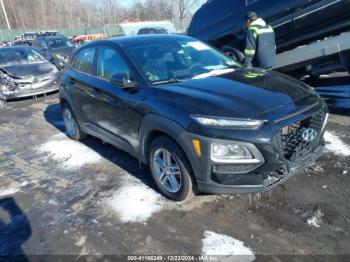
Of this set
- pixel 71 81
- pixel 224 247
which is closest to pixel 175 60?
pixel 71 81

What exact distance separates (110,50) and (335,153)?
10.6 feet

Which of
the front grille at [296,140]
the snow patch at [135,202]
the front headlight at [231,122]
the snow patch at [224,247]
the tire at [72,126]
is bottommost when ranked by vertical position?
the snow patch at [224,247]

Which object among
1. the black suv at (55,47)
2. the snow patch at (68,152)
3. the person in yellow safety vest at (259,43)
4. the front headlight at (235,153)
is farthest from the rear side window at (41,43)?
the front headlight at (235,153)

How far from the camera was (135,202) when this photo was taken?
155 inches

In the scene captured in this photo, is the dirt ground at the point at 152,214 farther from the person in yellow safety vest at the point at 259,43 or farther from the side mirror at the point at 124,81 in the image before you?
the person in yellow safety vest at the point at 259,43

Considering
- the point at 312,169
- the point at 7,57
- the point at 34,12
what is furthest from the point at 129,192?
the point at 34,12

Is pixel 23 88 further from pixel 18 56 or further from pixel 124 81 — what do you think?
pixel 124 81

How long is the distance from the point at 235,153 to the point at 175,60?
168 centimetres

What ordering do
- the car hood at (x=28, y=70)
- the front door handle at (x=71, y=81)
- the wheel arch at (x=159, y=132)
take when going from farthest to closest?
1. the car hood at (x=28, y=70)
2. the front door handle at (x=71, y=81)
3. the wheel arch at (x=159, y=132)

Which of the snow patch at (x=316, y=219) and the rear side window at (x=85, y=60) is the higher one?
the rear side window at (x=85, y=60)

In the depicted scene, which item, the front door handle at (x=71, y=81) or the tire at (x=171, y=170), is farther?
the front door handle at (x=71, y=81)

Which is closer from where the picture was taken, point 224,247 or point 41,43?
point 224,247

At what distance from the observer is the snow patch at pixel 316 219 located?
323 centimetres

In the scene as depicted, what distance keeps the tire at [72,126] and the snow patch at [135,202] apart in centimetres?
201
